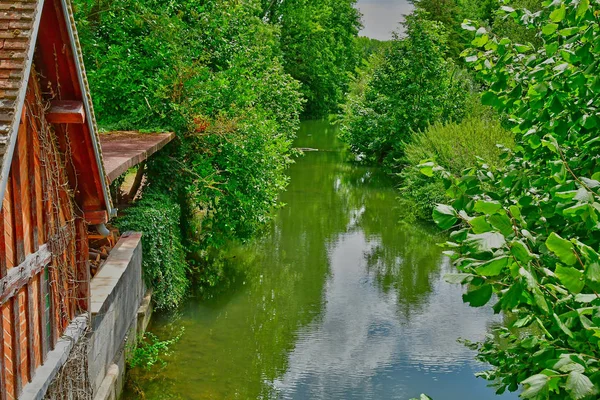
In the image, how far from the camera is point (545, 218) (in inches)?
196

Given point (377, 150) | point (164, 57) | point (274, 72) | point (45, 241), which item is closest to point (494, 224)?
point (45, 241)

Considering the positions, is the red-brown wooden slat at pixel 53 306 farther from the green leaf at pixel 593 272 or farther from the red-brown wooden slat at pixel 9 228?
the green leaf at pixel 593 272

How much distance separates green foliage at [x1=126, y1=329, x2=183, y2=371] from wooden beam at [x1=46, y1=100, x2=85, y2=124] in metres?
5.77

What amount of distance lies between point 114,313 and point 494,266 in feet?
23.3

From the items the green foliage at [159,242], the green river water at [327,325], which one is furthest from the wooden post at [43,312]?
the green foliage at [159,242]

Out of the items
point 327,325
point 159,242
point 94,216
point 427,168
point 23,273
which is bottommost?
point 327,325

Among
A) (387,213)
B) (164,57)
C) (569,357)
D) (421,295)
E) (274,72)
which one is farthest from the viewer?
(387,213)

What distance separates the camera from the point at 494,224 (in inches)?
126

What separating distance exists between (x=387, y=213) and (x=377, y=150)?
35.5 feet

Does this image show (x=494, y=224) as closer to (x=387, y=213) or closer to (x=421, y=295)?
(x=421, y=295)

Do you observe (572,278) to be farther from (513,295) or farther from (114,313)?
(114,313)

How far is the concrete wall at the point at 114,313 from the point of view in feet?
26.8

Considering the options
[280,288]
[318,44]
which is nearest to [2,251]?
[280,288]

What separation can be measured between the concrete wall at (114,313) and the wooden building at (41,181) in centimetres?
87
